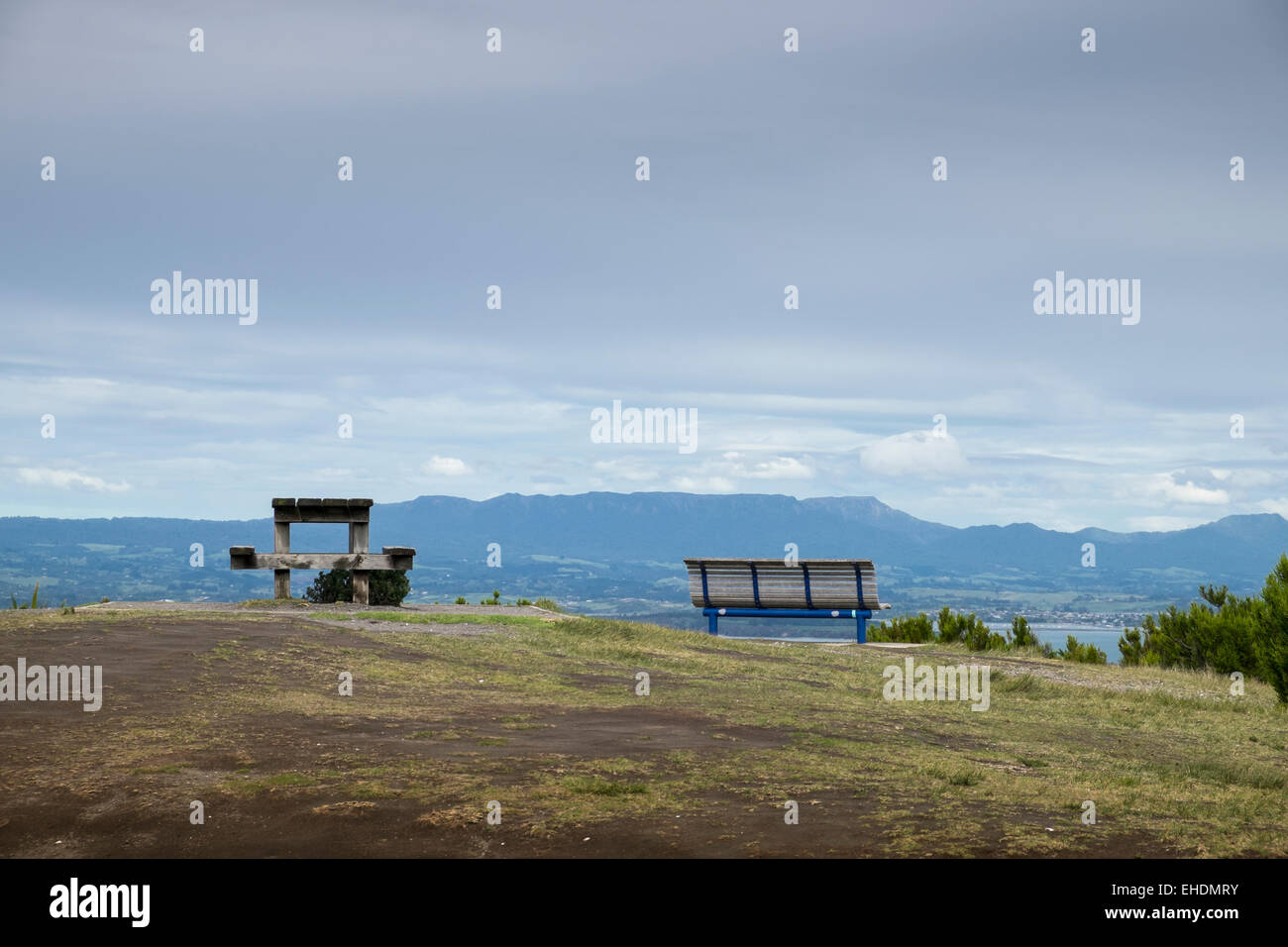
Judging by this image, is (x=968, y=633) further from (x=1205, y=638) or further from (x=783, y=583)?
(x=1205, y=638)

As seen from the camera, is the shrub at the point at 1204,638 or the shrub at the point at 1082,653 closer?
the shrub at the point at 1204,638

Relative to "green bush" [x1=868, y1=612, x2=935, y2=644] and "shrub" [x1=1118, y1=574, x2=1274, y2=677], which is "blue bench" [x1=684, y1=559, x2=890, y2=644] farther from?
"shrub" [x1=1118, y1=574, x2=1274, y2=677]

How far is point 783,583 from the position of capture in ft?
79.0

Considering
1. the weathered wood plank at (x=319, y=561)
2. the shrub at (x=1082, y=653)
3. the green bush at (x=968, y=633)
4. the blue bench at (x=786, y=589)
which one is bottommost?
the shrub at (x=1082, y=653)

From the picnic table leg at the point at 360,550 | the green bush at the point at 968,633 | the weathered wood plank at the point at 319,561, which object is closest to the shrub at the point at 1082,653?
the green bush at the point at 968,633

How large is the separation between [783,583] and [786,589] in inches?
5.9

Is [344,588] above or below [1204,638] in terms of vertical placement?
above

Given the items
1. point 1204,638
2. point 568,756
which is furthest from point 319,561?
point 1204,638

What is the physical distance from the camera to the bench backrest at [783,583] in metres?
23.6

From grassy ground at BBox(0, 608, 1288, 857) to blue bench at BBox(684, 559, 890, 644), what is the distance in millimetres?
6763

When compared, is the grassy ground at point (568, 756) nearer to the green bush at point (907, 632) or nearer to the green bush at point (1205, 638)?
the green bush at point (1205, 638)

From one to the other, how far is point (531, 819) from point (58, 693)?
630cm

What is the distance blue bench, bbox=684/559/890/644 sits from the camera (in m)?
23.6
